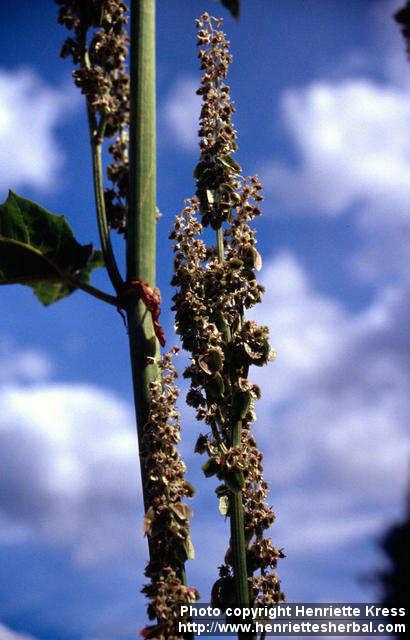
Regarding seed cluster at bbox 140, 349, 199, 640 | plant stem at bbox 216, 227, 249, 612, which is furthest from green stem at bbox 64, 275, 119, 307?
plant stem at bbox 216, 227, 249, 612

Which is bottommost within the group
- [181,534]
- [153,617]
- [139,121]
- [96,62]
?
[153,617]

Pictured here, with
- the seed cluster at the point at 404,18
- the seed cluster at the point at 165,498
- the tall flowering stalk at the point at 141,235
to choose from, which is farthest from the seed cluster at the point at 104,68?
the seed cluster at the point at 404,18

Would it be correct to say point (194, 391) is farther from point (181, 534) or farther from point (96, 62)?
point (96, 62)

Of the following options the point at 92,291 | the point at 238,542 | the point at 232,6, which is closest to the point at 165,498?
the point at 238,542

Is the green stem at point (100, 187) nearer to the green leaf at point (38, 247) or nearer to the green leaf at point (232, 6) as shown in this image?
the green leaf at point (38, 247)

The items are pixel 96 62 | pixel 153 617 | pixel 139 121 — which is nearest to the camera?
pixel 153 617

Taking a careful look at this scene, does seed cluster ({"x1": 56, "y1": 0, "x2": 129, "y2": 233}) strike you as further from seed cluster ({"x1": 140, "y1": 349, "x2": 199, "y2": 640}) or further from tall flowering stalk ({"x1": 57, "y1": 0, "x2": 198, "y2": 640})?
seed cluster ({"x1": 140, "y1": 349, "x2": 199, "y2": 640})

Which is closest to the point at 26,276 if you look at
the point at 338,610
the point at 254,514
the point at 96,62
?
the point at 96,62

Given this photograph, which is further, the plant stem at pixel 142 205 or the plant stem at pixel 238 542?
the plant stem at pixel 142 205
